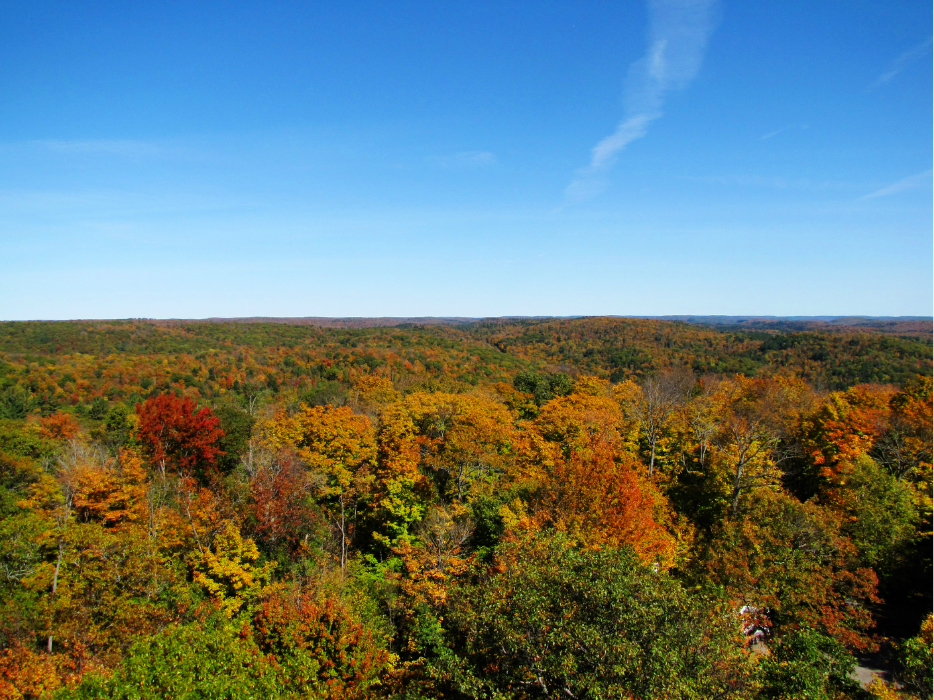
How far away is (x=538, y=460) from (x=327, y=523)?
40.4 feet

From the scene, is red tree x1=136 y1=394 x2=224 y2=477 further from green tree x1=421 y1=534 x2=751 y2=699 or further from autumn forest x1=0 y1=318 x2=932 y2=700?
green tree x1=421 y1=534 x2=751 y2=699

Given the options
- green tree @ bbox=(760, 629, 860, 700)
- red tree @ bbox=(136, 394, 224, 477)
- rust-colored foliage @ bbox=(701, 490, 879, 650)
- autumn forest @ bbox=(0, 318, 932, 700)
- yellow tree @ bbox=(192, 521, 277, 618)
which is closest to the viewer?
autumn forest @ bbox=(0, 318, 932, 700)

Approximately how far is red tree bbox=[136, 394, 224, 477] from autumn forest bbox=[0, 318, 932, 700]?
19cm

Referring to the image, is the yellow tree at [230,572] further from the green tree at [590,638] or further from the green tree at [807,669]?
the green tree at [807,669]

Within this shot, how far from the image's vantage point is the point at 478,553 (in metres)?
22.8

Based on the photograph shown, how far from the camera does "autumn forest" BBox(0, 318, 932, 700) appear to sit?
1125 cm

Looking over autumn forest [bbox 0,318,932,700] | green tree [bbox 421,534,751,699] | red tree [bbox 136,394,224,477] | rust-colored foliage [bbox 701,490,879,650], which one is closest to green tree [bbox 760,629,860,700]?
autumn forest [bbox 0,318,932,700]

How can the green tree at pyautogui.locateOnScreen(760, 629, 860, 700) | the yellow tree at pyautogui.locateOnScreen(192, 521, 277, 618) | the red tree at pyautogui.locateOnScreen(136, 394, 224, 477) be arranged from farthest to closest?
1. the red tree at pyautogui.locateOnScreen(136, 394, 224, 477)
2. the yellow tree at pyautogui.locateOnScreen(192, 521, 277, 618)
3. the green tree at pyautogui.locateOnScreen(760, 629, 860, 700)

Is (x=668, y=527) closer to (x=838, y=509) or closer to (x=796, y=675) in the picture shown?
(x=838, y=509)

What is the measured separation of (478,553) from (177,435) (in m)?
22.0

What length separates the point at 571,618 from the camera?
11078 mm

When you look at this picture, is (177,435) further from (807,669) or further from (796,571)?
(796,571)

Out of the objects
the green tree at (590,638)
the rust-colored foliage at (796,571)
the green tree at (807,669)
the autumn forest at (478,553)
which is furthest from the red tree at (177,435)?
the green tree at (807,669)

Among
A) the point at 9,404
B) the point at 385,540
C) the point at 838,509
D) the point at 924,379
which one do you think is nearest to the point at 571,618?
the point at 385,540
